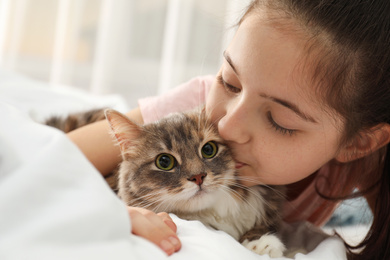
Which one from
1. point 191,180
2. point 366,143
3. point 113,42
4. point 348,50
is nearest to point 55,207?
point 191,180

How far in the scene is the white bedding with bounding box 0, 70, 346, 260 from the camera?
62 cm

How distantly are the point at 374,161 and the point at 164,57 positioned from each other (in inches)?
89.1

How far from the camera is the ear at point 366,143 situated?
132cm

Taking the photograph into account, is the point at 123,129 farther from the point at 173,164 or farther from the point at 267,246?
the point at 267,246

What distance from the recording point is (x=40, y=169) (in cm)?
69

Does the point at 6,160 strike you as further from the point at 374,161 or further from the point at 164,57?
the point at 164,57

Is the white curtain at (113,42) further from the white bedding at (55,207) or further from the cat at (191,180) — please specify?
the white bedding at (55,207)

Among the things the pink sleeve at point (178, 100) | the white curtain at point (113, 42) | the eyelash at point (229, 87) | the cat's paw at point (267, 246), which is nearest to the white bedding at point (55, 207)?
the cat's paw at point (267, 246)

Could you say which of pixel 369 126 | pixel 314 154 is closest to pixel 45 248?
pixel 314 154

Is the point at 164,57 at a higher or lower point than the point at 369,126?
lower

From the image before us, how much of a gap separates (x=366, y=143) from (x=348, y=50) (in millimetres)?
336

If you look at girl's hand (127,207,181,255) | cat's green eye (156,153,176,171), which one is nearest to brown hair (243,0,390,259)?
cat's green eye (156,153,176,171)

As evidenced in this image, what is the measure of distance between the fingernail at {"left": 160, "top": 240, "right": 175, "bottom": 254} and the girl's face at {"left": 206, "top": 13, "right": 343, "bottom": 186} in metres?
0.50

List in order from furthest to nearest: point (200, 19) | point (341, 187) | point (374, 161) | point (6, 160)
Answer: point (200, 19)
point (341, 187)
point (374, 161)
point (6, 160)
